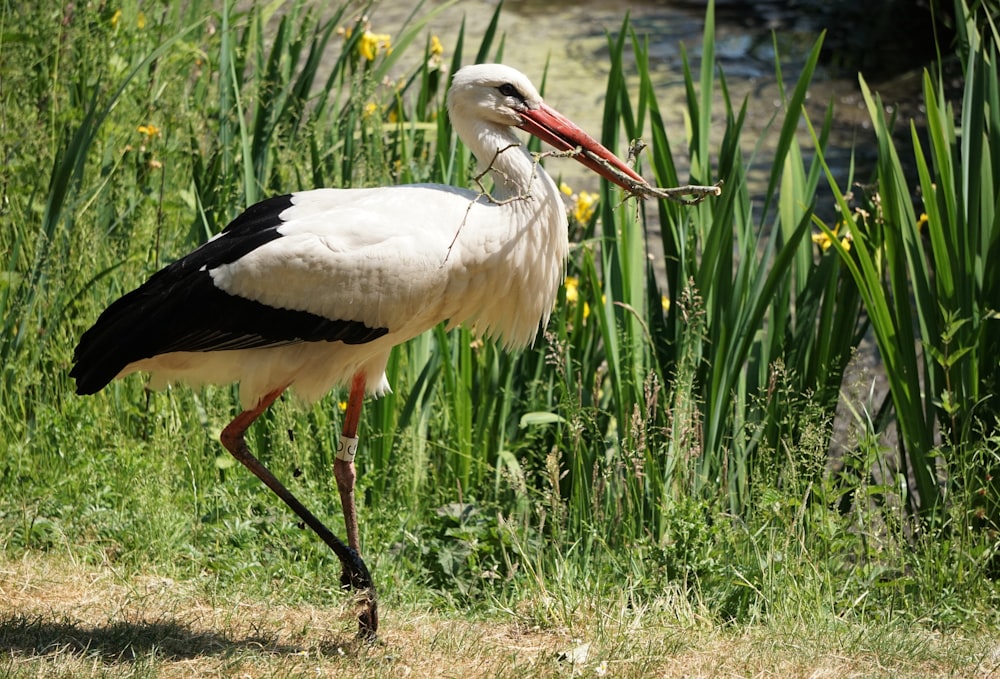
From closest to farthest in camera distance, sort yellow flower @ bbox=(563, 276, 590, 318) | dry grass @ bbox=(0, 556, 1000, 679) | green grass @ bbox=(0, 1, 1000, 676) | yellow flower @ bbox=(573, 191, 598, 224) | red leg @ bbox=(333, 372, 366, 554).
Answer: dry grass @ bbox=(0, 556, 1000, 679), green grass @ bbox=(0, 1, 1000, 676), red leg @ bbox=(333, 372, 366, 554), yellow flower @ bbox=(563, 276, 590, 318), yellow flower @ bbox=(573, 191, 598, 224)

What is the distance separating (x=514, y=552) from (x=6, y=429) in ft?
6.28

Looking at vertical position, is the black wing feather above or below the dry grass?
above

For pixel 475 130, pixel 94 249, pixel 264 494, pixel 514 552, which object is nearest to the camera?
pixel 475 130

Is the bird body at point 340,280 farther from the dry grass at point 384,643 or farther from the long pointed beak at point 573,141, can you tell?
the dry grass at point 384,643

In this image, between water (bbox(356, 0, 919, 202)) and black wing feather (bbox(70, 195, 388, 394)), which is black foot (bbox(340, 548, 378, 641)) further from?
water (bbox(356, 0, 919, 202))

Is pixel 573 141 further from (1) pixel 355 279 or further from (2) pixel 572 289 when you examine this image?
(2) pixel 572 289

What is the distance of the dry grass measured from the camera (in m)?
3.26

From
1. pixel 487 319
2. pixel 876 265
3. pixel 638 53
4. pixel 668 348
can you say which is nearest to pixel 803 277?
pixel 876 265

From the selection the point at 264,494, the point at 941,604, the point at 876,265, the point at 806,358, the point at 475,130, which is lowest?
the point at 941,604

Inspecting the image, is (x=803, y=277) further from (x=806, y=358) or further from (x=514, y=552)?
(x=514, y=552)

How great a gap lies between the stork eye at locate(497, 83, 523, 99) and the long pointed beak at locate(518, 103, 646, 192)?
0.19 feet

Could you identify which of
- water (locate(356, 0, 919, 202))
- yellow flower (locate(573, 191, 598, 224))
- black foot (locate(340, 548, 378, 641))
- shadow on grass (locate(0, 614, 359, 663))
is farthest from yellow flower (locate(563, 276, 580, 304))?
water (locate(356, 0, 919, 202))

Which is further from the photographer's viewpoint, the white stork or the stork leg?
the stork leg

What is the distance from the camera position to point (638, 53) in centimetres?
430
